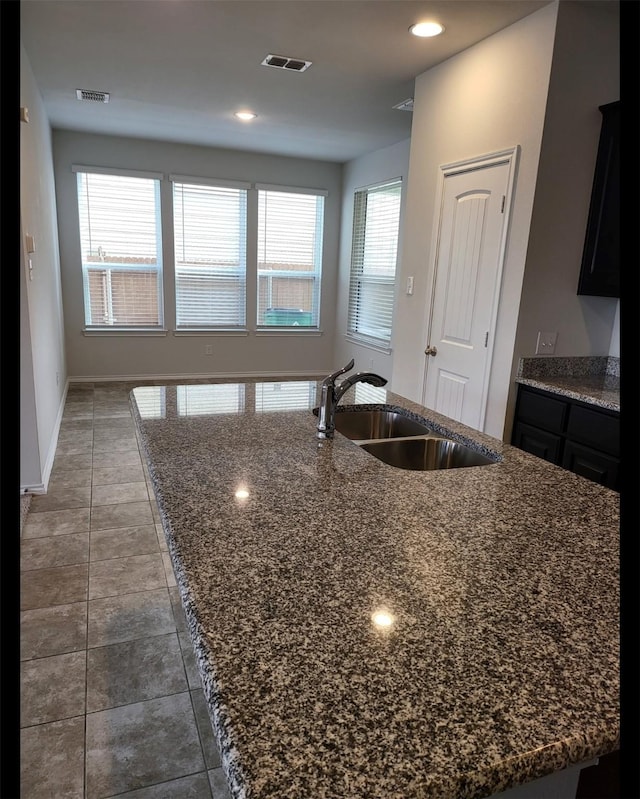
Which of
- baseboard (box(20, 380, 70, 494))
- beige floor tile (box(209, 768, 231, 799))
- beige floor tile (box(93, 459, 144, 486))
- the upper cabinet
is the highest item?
the upper cabinet

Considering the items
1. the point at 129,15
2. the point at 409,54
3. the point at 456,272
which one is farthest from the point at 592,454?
the point at 129,15

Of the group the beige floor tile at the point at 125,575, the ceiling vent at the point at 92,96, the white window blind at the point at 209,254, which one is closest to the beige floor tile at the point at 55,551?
the beige floor tile at the point at 125,575

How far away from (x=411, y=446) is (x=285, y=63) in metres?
2.83

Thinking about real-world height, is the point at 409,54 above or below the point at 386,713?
above

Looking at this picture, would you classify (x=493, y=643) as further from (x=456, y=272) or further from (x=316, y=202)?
(x=316, y=202)

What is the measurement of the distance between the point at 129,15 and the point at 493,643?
348 cm

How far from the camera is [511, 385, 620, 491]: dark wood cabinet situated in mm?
2459

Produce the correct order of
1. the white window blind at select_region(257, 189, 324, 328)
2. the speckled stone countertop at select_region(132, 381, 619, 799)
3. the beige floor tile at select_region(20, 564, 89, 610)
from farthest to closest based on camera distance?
the white window blind at select_region(257, 189, 324, 328)
the beige floor tile at select_region(20, 564, 89, 610)
the speckled stone countertop at select_region(132, 381, 619, 799)

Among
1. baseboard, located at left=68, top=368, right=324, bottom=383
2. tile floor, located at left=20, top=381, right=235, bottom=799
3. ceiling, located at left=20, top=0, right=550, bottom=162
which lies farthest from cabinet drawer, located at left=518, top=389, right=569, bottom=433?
baseboard, located at left=68, top=368, right=324, bottom=383

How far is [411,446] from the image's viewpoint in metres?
1.98

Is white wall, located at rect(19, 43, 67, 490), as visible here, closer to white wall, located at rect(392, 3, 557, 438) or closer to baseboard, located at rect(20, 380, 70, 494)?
baseboard, located at rect(20, 380, 70, 494)

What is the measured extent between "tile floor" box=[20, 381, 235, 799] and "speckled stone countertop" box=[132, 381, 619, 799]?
475 millimetres

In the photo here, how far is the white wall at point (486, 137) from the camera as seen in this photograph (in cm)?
272

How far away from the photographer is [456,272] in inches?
132
